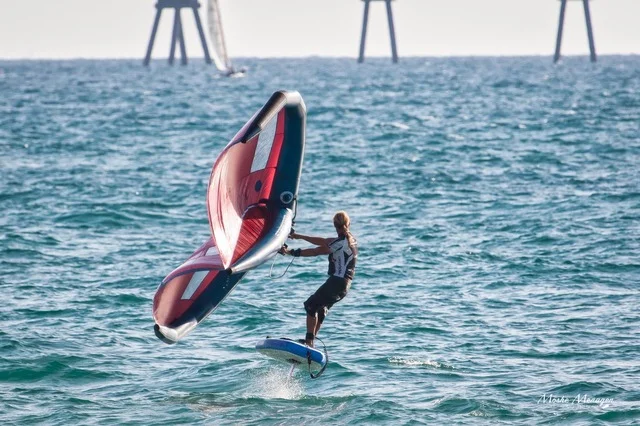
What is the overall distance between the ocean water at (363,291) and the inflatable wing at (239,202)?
51.0 inches

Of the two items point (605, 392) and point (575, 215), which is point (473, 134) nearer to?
point (575, 215)

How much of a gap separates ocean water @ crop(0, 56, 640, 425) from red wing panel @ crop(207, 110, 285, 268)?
9.31ft

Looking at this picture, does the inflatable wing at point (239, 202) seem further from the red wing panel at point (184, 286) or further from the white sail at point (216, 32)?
the white sail at point (216, 32)

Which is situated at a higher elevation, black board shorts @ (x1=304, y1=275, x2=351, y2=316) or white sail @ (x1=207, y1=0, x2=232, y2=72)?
white sail @ (x1=207, y1=0, x2=232, y2=72)

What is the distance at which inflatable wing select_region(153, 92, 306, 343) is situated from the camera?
672 inches

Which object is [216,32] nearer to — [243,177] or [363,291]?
[363,291]

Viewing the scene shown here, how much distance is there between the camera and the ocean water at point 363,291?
17.3 metres

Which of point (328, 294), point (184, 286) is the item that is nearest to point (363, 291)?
point (184, 286)

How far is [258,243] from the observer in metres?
15.9

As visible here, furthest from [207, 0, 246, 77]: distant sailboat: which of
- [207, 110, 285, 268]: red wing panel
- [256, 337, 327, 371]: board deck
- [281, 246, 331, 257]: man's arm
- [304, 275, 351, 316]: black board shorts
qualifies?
[256, 337, 327, 371]: board deck

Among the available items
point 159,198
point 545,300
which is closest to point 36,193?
point 159,198

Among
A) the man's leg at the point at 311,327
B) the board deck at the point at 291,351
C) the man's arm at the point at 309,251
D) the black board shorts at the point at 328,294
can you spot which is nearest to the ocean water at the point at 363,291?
the board deck at the point at 291,351

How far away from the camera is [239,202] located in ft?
57.8

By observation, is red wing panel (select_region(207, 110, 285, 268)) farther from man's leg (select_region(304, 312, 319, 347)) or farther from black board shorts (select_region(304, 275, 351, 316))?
man's leg (select_region(304, 312, 319, 347))
